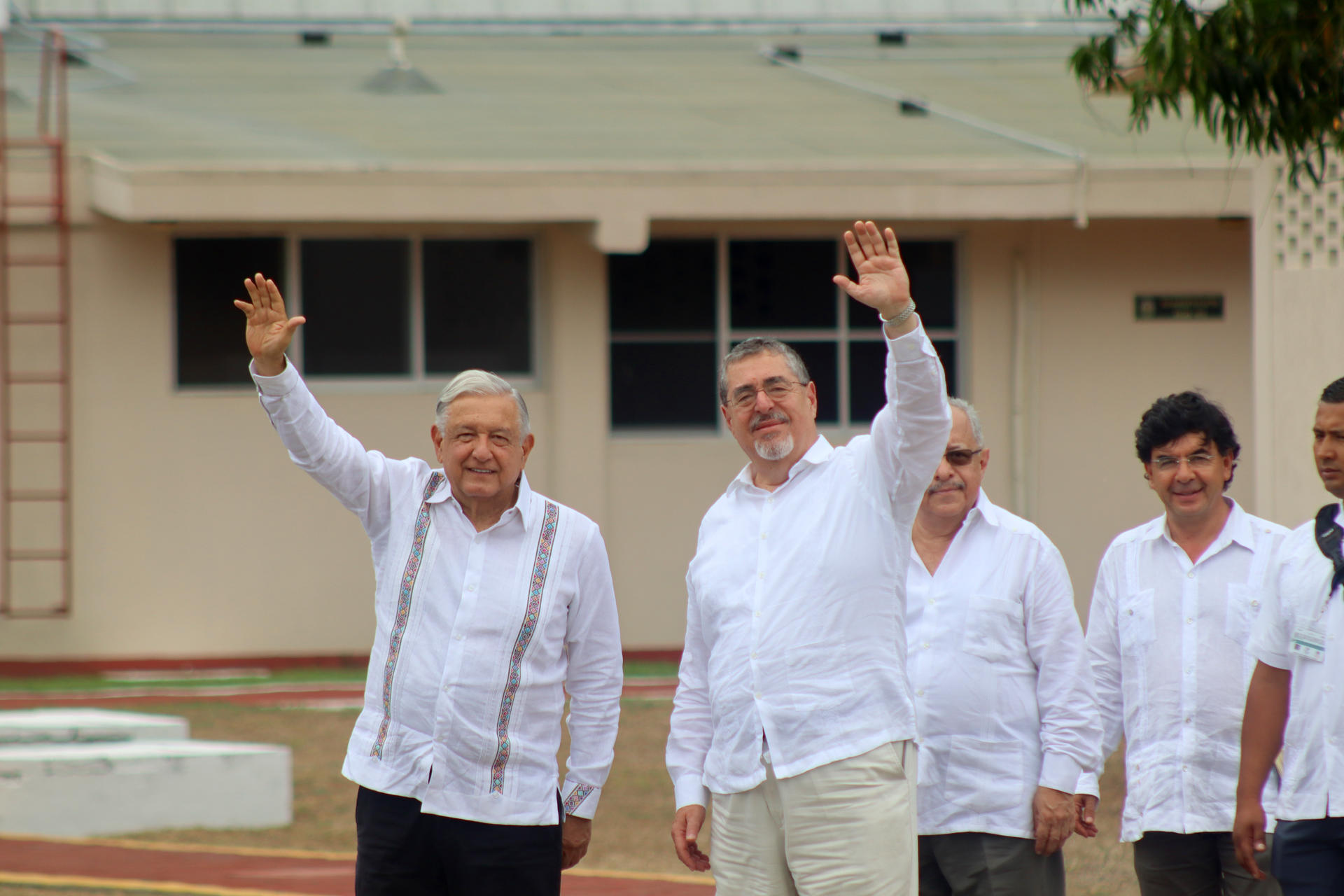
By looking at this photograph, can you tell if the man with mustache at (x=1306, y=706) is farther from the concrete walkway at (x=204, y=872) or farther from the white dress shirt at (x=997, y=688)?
the concrete walkway at (x=204, y=872)

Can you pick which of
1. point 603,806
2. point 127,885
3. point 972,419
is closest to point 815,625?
point 972,419

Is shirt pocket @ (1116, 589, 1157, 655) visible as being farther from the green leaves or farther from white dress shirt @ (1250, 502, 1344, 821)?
the green leaves

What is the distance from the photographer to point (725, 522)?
4.21 m

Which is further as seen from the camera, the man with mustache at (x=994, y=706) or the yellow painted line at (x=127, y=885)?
the yellow painted line at (x=127, y=885)

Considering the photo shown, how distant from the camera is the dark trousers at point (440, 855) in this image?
4117 millimetres

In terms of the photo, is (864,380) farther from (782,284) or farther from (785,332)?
(782,284)

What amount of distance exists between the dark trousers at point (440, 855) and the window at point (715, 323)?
9.91m

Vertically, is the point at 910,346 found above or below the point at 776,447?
above

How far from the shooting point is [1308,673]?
4.01 metres

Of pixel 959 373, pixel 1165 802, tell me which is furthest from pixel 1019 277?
pixel 1165 802

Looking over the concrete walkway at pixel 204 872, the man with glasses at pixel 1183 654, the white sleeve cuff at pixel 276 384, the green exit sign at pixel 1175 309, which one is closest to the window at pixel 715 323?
the green exit sign at pixel 1175 309

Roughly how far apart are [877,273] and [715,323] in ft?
33.8

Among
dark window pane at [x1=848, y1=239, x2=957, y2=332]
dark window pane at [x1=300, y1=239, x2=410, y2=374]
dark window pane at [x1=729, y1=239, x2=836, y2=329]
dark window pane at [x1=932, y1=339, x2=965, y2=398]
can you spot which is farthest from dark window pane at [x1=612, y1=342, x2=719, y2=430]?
dark window pane at [x1=932, y1=339, x2=965, y2=398]

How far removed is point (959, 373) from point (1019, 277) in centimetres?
93
